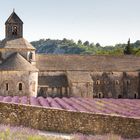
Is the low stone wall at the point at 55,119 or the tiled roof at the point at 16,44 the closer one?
the low stone wall at the point at 55,119

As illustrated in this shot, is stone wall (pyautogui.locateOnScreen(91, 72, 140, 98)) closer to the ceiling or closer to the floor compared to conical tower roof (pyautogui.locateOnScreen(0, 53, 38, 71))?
closer to the floor

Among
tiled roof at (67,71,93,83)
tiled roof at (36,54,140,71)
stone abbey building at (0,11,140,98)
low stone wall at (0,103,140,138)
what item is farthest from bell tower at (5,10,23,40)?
low stone wall at (0,103,140,138)

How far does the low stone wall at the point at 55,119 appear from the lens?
21.6 m

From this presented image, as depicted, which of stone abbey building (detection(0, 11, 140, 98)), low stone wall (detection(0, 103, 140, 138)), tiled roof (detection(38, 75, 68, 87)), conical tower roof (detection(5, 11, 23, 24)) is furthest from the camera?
conical tower roof (detection(5, 11, 23, 24))

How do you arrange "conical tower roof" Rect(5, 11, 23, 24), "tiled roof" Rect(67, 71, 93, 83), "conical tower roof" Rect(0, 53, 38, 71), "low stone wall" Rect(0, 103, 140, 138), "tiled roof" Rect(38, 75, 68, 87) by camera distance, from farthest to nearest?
1. "conical tower roof" Rect(5, 11, 23, 24)
2. "tiled roof" Rect(38, 75, 68, 87)
3. "tiled roof" Rect(67, 71, 93, 83)
4. "conical tower roof" Rect(0, 53, 38, 71)
5. "low stone wall" Rect(0, 103, 140, 138)

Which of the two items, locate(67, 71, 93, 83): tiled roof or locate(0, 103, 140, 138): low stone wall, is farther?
locate(67, 71, 93, 83): tiled roof

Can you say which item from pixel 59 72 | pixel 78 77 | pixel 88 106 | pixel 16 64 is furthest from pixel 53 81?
pixel 88 106

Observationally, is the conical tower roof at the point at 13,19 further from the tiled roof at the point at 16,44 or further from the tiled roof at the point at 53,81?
the tiled roof at the point at 53,81

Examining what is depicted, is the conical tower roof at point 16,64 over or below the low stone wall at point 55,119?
over

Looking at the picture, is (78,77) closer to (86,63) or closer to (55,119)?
(86,63)

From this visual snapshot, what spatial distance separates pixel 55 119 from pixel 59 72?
114ft

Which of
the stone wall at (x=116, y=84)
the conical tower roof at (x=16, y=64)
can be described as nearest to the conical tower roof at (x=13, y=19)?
the conical tower roof at (x=16, y=64)

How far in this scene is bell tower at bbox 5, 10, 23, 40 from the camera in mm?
54719

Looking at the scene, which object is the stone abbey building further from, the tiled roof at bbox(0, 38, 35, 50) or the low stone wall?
the low stone wall
